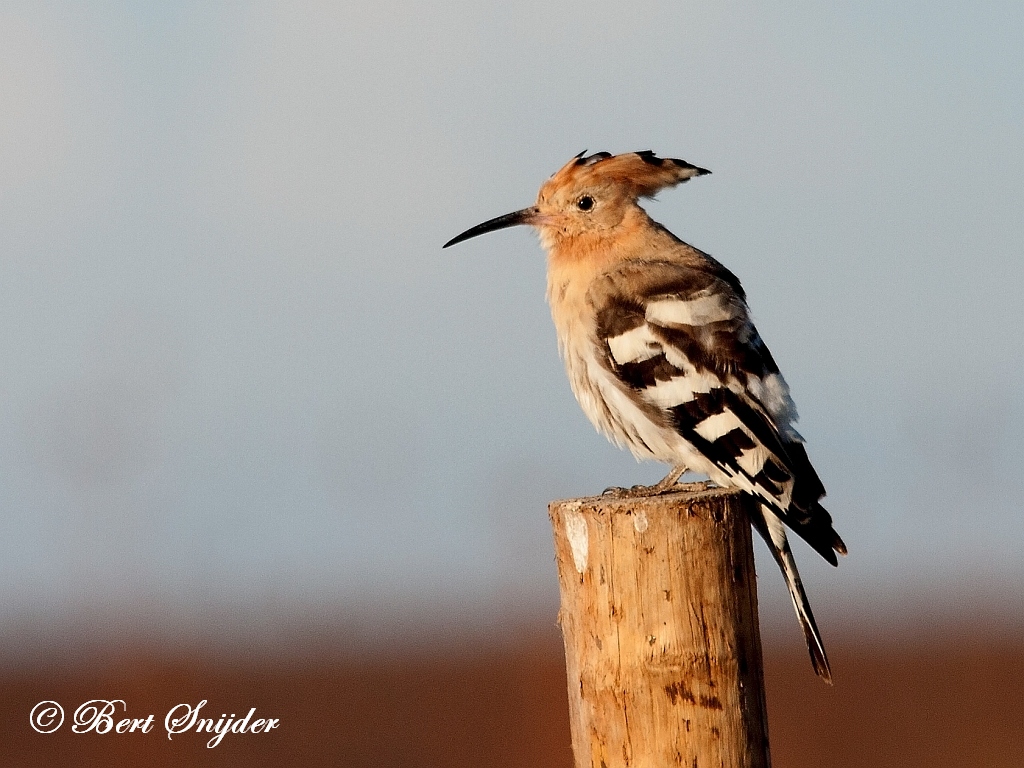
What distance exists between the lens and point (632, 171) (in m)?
4.03

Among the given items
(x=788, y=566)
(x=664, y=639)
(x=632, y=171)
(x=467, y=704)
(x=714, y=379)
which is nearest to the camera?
(x=664, y=639)

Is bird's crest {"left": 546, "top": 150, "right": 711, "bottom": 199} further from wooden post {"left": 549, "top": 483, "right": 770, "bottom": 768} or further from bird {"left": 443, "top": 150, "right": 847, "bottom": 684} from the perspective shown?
wooden post {"left": 549, "top": 483, "right": 770, "bottom": 768}

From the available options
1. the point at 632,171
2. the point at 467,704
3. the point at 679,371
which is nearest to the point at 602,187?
the point at 632,171

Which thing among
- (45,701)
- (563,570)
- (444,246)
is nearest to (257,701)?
(45,701)

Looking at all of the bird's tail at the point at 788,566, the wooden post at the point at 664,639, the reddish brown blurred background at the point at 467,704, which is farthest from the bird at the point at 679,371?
the reddish brown blurred background at the point at 467,704

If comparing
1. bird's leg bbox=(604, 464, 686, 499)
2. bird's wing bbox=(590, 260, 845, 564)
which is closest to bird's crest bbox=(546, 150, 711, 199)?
bird's wing bbox=(590, 260, 845, 564)

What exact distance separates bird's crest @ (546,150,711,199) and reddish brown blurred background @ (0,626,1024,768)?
1.30 meters

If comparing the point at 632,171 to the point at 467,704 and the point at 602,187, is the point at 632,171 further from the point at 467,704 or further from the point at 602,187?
the point at 467,704

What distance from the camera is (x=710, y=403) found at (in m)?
3.36

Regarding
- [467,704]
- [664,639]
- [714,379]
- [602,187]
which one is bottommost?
[467,704]

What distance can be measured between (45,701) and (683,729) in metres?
4.04

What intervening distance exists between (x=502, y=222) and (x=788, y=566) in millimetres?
1471

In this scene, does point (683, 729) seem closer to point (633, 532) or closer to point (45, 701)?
point (633, 532)

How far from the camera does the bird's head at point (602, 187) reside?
4031 mm
